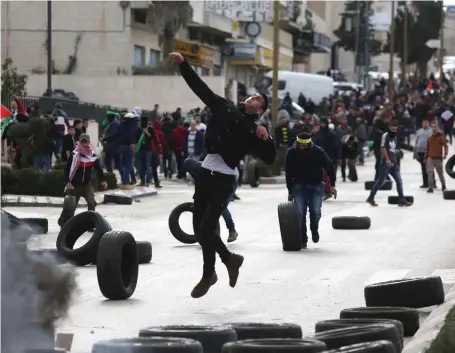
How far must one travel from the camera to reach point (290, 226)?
59.6 feet

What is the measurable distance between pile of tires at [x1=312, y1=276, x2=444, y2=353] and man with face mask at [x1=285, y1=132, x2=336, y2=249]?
6.45m

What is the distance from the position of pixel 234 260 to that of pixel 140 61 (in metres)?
49.0

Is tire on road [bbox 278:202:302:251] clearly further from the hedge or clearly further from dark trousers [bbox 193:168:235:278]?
the hedge

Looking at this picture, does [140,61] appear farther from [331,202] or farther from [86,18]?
[331,202]

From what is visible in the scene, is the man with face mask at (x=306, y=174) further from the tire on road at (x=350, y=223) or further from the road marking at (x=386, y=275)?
the tire on road at (x=350, y=223)

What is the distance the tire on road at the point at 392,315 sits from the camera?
34.4 ft

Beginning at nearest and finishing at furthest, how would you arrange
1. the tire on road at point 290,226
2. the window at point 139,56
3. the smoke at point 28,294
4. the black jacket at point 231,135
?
the smoke at point 28,294
the black jacket at point 231,135
the tire on road at point 290,226
the window at point 139,56

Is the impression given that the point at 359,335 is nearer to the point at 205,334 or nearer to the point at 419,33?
the point at 205,334

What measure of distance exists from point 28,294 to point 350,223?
44.7 feet

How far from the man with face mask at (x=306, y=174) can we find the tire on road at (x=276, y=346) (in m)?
10.2

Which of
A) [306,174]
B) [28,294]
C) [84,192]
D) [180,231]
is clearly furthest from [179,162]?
[28,294]

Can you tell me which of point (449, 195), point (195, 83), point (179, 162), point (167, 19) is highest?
point (167, 19)

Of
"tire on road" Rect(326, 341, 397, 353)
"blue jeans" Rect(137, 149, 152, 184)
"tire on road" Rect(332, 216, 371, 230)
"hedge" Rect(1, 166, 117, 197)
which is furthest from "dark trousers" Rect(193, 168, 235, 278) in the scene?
"blue jeans" Rect(137, 149, 152, 184)

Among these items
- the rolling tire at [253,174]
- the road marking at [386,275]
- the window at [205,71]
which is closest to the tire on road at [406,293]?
the road marking at [386,275]
